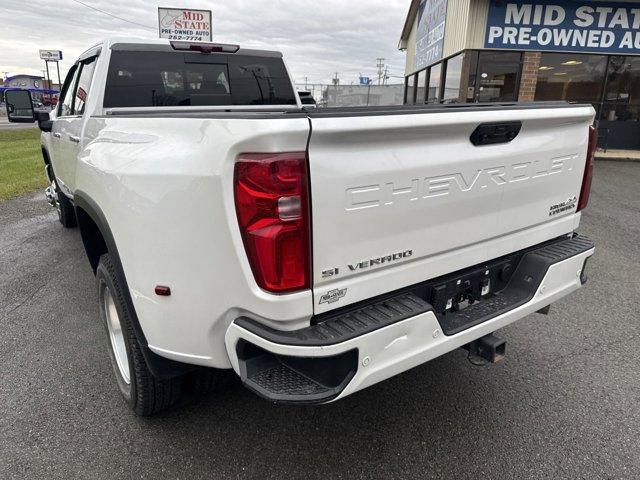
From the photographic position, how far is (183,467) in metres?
2.35

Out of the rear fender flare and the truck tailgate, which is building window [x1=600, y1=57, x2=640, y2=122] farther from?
the rear fender flare

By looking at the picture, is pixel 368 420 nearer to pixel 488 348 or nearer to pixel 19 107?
pixel 488 348

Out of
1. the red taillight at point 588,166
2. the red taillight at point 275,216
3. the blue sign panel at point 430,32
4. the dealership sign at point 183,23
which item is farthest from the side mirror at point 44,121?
Result: the blue sign panel at point 430,32

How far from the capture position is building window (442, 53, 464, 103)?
45.1 ft

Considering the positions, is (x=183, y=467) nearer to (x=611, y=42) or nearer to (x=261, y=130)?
(x=261, y=130)

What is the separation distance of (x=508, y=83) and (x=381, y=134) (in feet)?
43.8

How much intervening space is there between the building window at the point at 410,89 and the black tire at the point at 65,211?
16749 mm

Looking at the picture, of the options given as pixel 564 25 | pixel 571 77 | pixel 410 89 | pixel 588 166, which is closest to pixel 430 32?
pixel 410 89

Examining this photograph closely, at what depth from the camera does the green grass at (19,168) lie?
9.72 meters

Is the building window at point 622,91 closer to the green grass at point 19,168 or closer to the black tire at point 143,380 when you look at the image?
the green grass at point 19,168

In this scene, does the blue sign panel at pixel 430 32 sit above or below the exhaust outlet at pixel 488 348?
above

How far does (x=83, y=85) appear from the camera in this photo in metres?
4.27

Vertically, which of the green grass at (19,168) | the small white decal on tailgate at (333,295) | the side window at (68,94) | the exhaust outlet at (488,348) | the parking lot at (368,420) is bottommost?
the green grass at (19,168)

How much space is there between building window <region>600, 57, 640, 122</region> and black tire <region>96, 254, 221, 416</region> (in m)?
15.0
